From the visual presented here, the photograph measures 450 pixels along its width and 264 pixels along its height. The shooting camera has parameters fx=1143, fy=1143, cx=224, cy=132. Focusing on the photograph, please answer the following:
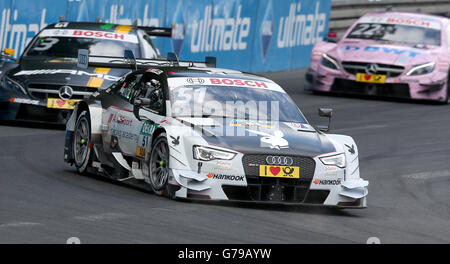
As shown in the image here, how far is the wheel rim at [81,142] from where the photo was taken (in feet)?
38.8

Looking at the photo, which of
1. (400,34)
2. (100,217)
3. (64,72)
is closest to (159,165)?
(100,217)

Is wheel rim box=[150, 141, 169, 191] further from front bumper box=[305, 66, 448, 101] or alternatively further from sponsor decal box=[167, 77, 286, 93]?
front bumper box=[305, 66, 448, 101]

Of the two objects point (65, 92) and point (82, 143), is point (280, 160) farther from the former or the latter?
point (65, 92)

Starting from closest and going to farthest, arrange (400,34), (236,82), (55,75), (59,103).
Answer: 1. (236,82)
2. (59,103)
3. (55,75)
4. (400,34)

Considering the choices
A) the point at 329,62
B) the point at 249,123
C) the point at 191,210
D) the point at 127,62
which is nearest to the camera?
the point at 191,210

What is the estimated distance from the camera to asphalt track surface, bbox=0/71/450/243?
830 centimetres

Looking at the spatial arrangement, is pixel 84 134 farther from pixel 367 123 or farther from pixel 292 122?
pixel 367 123

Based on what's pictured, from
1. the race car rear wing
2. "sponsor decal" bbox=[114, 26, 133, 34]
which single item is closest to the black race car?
"sponsor decal" bbox=[114, 26, 133, 34]

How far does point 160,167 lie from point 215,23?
14.7 m

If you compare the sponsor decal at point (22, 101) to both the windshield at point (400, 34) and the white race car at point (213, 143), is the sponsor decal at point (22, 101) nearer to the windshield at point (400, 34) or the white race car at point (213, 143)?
the white race car at point (213, 143)

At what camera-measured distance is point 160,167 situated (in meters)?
10.2

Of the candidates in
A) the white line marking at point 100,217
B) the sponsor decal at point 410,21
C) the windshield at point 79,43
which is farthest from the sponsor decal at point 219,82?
the sponsor decal at point 410,21

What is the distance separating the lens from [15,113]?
1559cm
